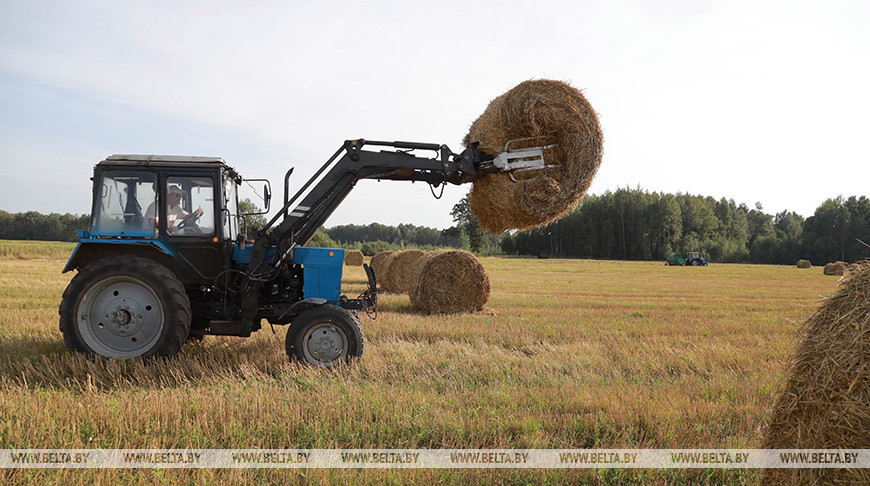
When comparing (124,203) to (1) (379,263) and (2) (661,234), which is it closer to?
(1) (379,263)

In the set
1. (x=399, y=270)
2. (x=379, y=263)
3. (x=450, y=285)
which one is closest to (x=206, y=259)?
(x=450, y=285)

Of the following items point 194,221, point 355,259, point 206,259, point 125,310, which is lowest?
point 125,310

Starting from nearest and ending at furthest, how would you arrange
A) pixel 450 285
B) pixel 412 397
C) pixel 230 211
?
pixel 412 397
pixel 230 211
pixel 450 285

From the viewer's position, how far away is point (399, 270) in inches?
648

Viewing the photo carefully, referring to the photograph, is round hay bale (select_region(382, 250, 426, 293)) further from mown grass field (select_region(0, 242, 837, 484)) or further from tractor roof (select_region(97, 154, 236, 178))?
tractor roof (select_region(97, 154, 236, 178))

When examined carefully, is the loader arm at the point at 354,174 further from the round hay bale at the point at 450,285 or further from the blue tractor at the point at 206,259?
the round hay bale at the point at 450,285

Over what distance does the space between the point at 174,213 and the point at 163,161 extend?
66 cm

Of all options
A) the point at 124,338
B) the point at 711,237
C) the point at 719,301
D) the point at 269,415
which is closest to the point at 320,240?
the point at 719,301

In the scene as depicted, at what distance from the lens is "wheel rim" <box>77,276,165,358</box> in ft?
20.2

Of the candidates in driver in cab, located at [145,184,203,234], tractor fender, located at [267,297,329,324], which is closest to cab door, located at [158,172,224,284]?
driver in cab, located at [145,184,203,234]

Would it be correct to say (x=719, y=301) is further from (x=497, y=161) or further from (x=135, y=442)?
(x=135, y=442)

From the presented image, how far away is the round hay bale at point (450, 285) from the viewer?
37.0ft

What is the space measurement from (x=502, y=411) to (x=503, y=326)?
4731 mm

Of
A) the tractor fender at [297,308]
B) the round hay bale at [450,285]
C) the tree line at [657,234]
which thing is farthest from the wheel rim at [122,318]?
the tree line at [657,234]
